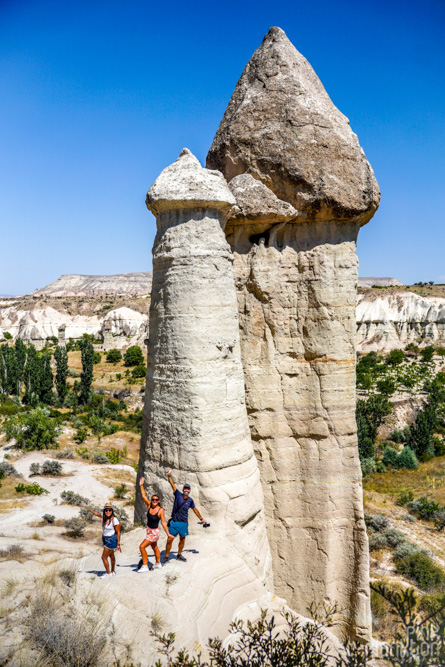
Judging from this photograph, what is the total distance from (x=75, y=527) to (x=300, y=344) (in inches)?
440

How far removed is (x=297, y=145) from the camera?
24.7ft

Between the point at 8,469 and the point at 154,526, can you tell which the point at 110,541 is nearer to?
the point at 154,526

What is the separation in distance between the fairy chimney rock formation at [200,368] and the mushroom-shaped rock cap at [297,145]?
4.34 feet

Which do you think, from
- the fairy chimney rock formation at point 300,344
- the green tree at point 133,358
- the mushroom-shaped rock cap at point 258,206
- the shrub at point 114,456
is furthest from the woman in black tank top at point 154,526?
the green tree at point 133,358

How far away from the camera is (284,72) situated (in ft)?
26.0

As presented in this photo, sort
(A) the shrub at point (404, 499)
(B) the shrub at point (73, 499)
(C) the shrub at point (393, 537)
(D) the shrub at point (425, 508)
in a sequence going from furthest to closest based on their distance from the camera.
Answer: (A) the shrub at point (404, 499) → (D) the shrub at point (425, 508) → (B) the shrub at point (73, 499) → (C) the shrub at point (393, 537)

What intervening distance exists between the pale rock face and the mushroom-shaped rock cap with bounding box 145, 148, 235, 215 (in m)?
71.7

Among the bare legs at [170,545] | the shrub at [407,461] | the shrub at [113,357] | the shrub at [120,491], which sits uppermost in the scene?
the bare legs at [170,545]

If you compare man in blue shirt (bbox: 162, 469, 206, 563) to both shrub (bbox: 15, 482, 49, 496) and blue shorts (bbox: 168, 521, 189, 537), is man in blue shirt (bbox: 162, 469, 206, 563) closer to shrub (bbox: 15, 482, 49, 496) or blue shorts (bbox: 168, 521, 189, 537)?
blue shorts (bbox: 168, 521, 189, 537)

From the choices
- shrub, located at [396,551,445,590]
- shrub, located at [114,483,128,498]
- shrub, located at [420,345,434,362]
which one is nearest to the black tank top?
shrub, located at [396,551,445,590]

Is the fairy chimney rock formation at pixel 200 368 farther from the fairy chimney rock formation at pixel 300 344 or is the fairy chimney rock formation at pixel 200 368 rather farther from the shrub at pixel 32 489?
the shrub at pixel 32 489

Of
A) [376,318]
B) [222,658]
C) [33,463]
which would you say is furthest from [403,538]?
[376,318]

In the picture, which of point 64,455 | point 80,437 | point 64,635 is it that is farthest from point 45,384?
point 64,635

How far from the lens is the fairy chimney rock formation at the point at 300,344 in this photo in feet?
25.3
